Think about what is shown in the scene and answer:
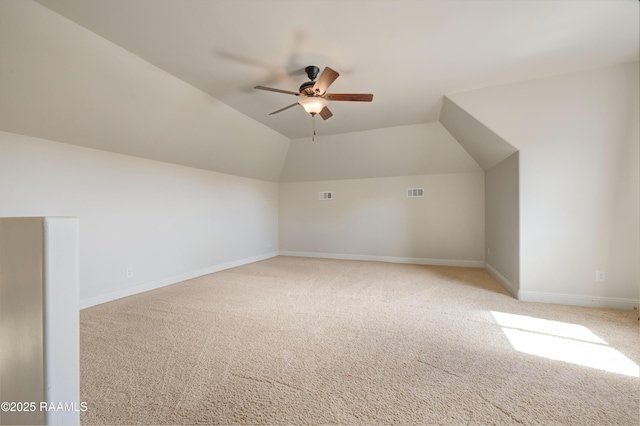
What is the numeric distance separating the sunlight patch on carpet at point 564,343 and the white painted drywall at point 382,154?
3.30 m

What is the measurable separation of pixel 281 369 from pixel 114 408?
985 millimetres

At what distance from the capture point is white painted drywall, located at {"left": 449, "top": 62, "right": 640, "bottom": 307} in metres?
2.85

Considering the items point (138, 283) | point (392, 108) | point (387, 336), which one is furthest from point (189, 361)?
point (392, 108)

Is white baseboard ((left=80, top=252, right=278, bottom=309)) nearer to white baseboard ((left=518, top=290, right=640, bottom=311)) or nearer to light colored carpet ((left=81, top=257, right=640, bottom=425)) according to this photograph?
light colored carpet ((left=81, top=257, right=640, bottom=425))

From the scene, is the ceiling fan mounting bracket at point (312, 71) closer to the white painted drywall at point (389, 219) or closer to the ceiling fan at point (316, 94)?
the ceiling fan at point (316, 94)

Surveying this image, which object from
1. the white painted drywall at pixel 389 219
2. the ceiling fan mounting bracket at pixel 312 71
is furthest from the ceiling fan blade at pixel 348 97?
the white painted drywall at pixel 389 219

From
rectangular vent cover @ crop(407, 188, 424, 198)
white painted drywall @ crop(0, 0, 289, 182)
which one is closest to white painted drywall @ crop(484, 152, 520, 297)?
rectangular vent cover @ crop(407, 188, 424, 198)

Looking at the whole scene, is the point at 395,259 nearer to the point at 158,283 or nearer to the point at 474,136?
the point at 474,136

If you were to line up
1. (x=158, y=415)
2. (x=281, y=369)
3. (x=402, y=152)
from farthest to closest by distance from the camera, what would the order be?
(x=402, y=152)
(x=281, y=369)
(x=158, y=415)

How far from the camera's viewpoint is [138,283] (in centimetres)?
369

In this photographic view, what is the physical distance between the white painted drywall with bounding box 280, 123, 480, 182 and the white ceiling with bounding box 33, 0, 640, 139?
1582mm

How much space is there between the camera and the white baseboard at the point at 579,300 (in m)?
2.91

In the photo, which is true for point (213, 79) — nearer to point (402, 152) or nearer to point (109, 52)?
point (109, 52)

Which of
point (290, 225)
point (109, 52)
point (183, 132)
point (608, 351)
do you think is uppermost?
point (109, 52)
